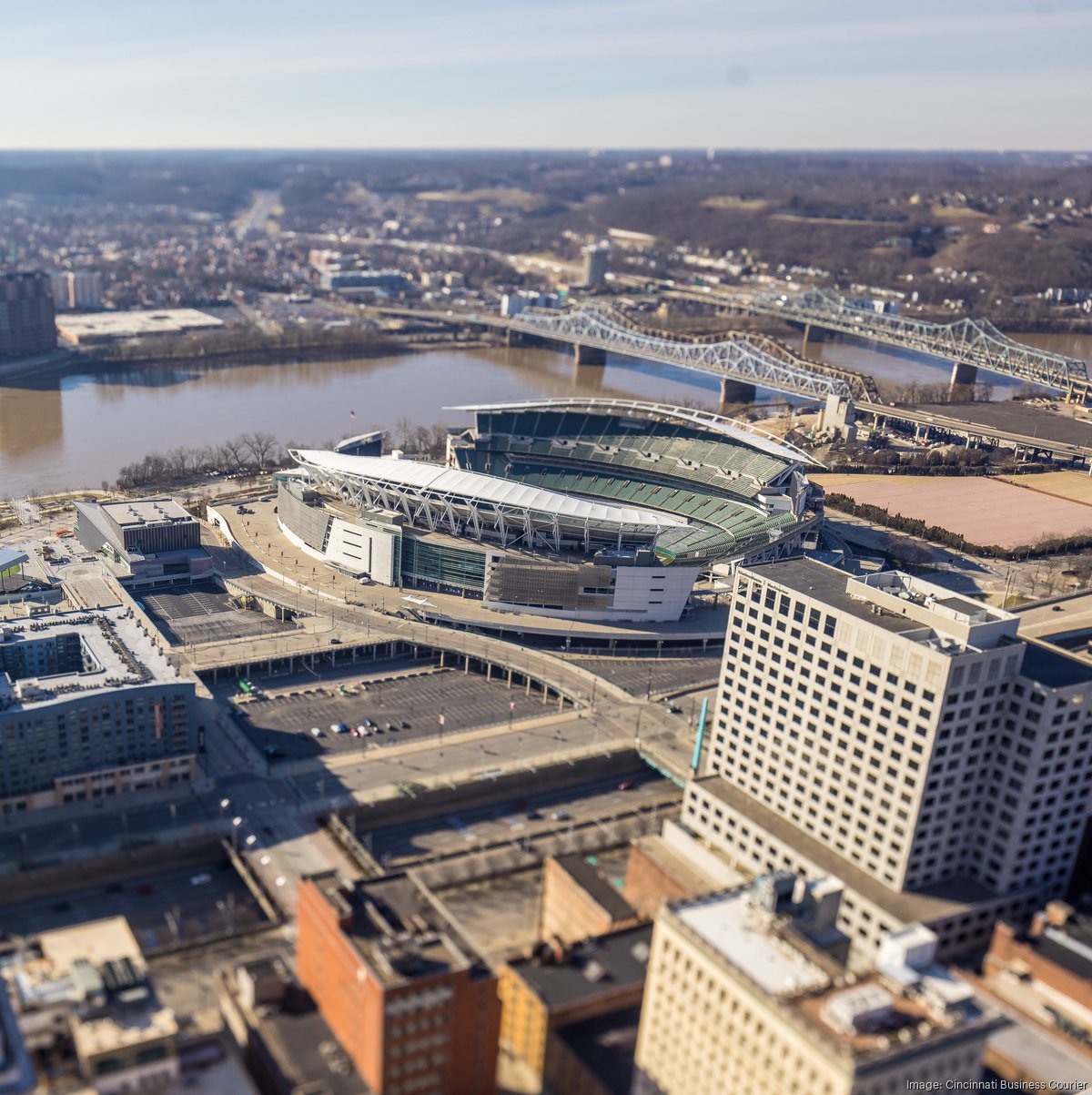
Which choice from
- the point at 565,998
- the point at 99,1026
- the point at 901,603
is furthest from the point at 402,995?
the point at 901,603

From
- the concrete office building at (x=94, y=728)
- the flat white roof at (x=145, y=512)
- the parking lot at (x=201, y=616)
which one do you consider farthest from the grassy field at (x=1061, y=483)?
the concrete office building at (x=94, y=728)

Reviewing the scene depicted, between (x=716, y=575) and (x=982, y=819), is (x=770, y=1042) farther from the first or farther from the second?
(x=716, y=575)

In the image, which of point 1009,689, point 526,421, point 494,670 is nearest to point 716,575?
point 494,670

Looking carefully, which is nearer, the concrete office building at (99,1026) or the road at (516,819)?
Result: the concrete office building at (99,1026)

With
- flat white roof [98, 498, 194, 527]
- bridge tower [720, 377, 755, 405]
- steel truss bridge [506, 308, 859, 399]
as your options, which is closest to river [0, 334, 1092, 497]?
bridge tower [720, 377, 755, 405]

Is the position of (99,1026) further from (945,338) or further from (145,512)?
(945,338)

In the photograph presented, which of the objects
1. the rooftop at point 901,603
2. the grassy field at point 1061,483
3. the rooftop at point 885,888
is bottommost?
the grassy field at point 1061,483

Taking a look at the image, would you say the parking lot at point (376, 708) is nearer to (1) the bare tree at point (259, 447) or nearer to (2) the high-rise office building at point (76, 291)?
(1) the bare tree at point (259, 447)
